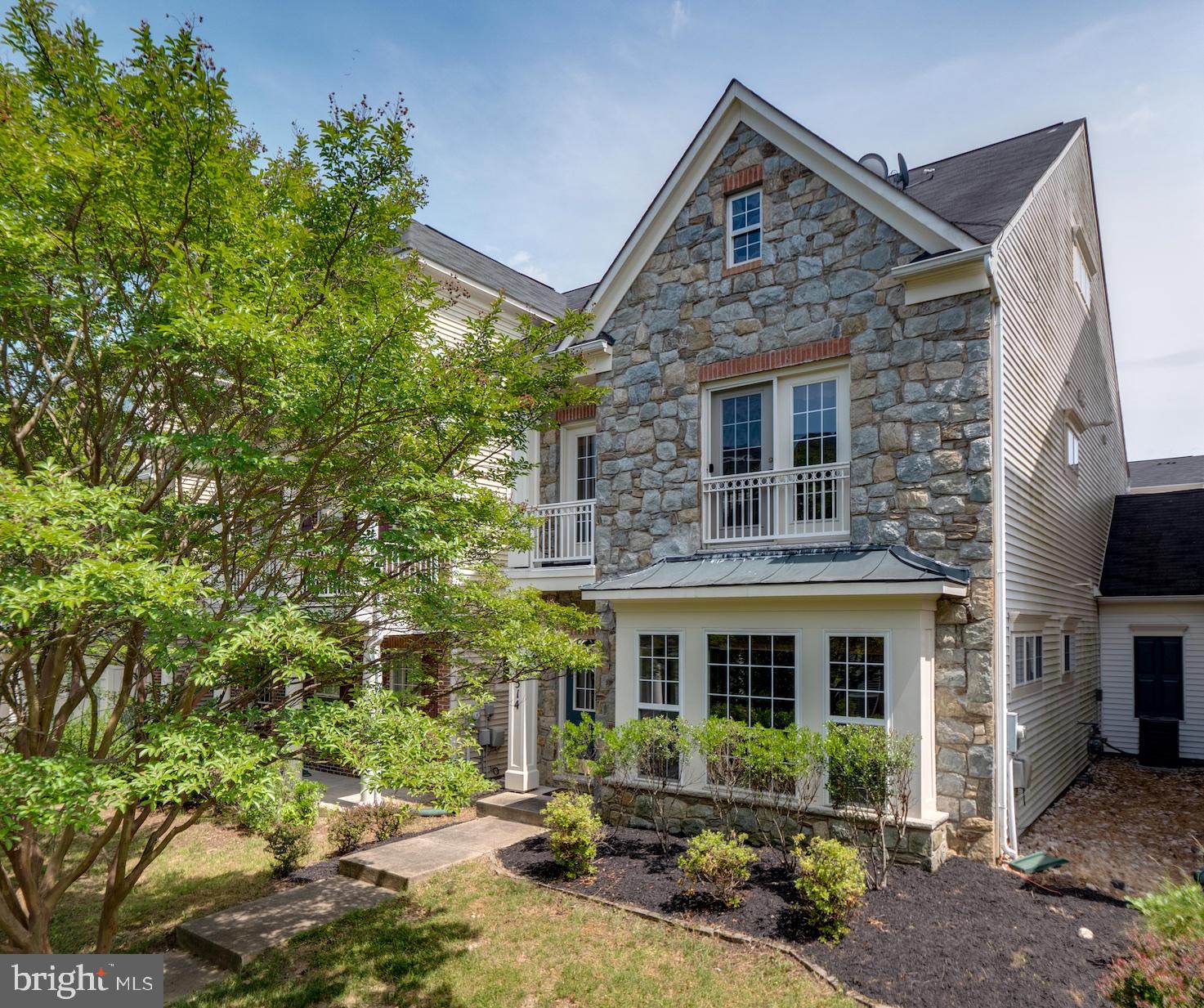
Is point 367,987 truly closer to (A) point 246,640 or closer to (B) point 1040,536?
(A) point 246,640

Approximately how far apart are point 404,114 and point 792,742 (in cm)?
675

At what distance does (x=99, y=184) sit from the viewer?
4.09 meters

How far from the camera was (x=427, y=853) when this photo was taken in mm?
8633

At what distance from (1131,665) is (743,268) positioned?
1132 cm

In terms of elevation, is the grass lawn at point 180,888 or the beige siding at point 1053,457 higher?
the beige siding at point 1053,457

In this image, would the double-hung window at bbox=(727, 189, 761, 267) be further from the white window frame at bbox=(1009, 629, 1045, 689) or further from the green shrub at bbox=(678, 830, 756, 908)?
the green shrub at bbox=(678, 830, 756, 908)

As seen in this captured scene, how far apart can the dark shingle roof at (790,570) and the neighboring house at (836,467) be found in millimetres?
39

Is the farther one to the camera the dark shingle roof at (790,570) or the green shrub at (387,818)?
the green shrub at (387,818)

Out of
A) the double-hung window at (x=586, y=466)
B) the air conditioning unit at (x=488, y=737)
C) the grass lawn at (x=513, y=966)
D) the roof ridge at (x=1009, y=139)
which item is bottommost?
the grass lawn at (x=513, y=966)

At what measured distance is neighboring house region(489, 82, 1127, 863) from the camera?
762cm

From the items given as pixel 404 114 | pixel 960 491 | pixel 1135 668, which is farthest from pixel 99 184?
pixel 1135 668

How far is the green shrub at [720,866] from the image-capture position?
6.73m

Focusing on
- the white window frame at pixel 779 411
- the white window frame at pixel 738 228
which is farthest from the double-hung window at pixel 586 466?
the white window frame at pixel 738 228

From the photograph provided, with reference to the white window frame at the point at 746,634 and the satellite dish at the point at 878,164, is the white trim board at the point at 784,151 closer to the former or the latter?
the satellite dish at the point at 878,164
